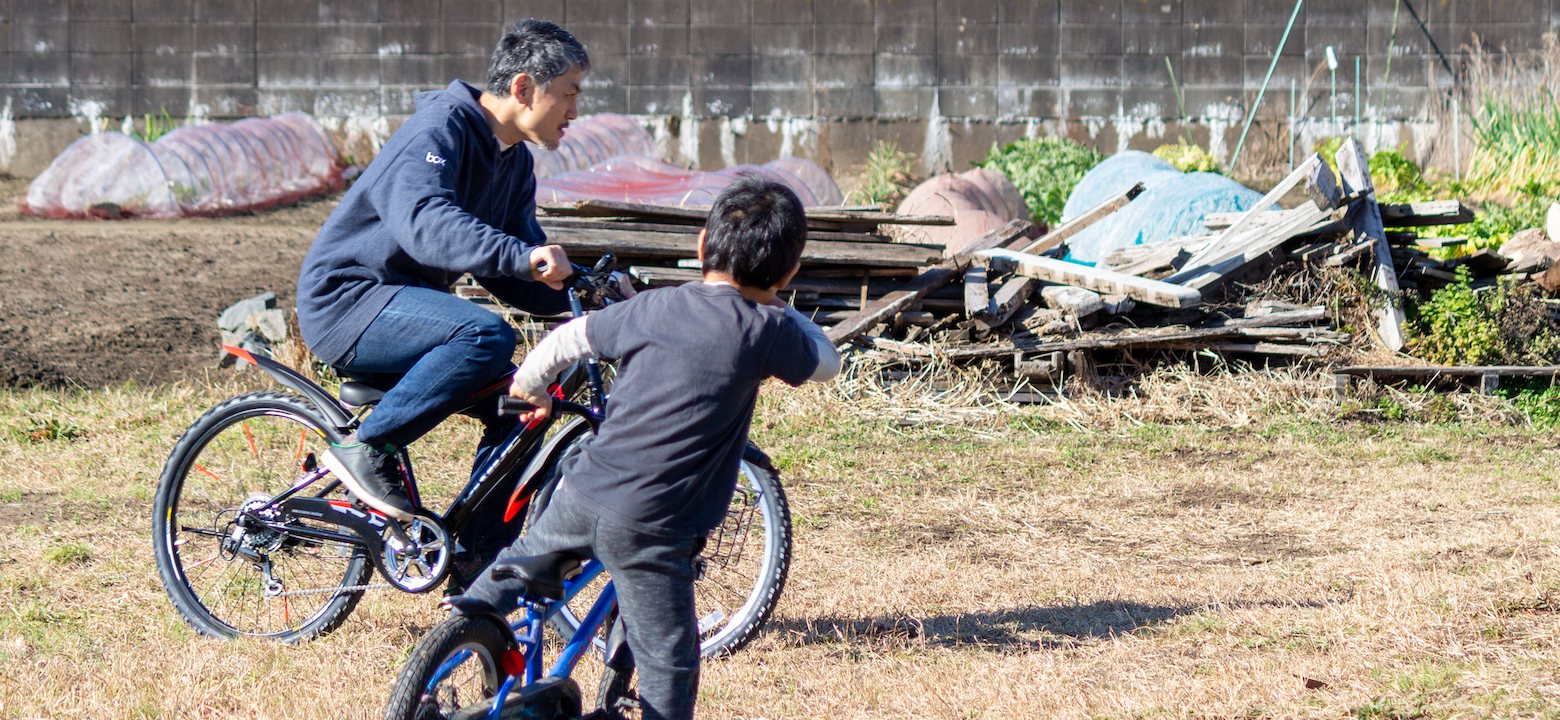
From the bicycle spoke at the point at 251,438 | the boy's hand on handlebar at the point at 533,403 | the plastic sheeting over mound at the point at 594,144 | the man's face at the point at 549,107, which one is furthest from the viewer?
the plastic sheeting over mound at the point at 594,144

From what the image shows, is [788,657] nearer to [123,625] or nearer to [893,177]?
[123,625]

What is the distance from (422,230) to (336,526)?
1.07 metres

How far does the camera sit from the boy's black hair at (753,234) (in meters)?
2.51

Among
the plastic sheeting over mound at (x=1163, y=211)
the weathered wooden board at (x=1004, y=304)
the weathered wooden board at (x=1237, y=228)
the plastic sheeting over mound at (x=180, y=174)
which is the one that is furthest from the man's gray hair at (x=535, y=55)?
the plastic sheeting over mound at (x=180, y=174)

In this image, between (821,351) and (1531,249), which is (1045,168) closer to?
(1531,249)

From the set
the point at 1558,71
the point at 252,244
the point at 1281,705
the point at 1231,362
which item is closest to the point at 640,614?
the point at 1281,705

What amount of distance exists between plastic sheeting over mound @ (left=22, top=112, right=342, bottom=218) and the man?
38.5 feet

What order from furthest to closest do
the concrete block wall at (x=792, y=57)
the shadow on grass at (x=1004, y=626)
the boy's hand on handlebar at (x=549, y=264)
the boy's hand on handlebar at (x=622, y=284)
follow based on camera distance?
the concrete block wall at (x=792, y=57), the shadow on grass at (x=1004, y=626), the boy's hand on handlebar at (x=622, y=284), the boy's hand on handlebar at (x=549, y=264)

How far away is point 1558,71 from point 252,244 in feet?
46.7

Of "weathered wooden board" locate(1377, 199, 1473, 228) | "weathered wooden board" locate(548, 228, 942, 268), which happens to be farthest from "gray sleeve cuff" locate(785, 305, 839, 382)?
"weathered wooden board" locate(1377, 199, 1473, 228)

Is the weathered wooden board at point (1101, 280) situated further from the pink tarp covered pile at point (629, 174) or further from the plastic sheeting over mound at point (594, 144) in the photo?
the plastic sheeting over mound at point (594, 144)

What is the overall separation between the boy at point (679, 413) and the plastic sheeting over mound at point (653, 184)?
7457 mm

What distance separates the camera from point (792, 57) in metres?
15.2

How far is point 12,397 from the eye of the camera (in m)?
7.71
